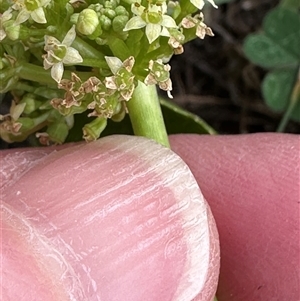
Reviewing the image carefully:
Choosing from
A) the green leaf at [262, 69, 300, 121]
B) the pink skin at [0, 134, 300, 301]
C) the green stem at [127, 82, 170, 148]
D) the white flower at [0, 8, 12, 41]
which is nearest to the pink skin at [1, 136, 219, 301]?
the green stem at [127, 82, 170, 148]

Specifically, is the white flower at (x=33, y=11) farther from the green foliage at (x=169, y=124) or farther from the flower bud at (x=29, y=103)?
the green foliage at (x=169, y=124)

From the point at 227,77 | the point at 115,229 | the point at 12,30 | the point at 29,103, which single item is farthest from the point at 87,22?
the point at 227,77

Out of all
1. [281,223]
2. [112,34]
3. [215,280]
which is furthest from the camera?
[281,223]

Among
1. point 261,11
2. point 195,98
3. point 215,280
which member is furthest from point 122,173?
point 261,11

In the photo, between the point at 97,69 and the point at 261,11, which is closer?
the point at 97,69

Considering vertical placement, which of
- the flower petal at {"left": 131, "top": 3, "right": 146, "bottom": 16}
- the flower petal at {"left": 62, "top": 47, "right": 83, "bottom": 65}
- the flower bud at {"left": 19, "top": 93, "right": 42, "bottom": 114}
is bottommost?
the flower bud at {"left": 19, "top": 93, "right": 42, "bottom": 114}

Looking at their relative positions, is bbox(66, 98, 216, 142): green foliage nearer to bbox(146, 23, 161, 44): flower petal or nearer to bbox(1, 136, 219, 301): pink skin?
bbox(1, 136, 219, 301): pink skin

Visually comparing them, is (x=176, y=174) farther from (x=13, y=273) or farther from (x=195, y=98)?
(x=195, y=98)
